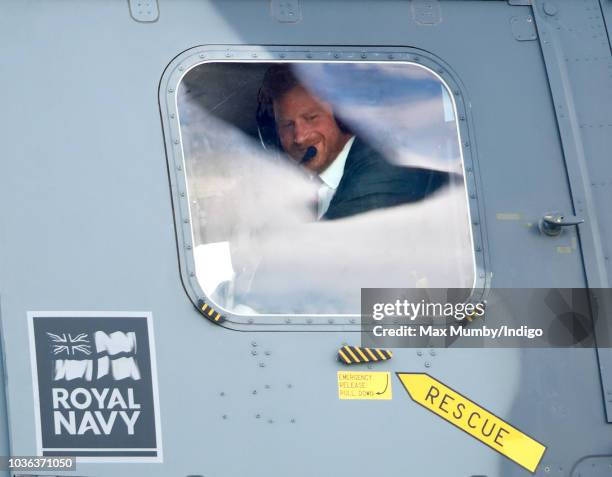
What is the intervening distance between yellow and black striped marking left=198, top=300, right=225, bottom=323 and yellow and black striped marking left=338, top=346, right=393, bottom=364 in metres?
0.41

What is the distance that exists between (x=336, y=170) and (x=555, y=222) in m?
0.79

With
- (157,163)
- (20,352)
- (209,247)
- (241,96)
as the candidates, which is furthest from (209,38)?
(20,352)

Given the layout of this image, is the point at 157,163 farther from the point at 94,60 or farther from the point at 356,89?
the point at 356,89

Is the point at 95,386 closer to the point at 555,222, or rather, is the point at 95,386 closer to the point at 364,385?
the point at 364,385

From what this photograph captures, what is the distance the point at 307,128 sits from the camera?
3889 mm

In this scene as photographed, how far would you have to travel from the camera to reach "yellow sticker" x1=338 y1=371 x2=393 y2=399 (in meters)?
3.58

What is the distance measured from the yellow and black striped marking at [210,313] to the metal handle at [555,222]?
1180 millimetres

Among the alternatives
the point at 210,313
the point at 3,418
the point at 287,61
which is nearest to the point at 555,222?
the point at 287,61

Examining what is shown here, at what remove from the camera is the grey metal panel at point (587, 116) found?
12.5ft

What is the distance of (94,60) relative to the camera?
12.3ft

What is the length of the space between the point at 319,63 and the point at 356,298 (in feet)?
2.86

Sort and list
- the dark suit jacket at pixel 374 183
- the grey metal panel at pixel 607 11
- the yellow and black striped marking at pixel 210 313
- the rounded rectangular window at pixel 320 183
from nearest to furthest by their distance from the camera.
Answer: the yellow and black striped marking at pixel 210 313 → the rounded rectangular window at pixel 320 183 → the dark suit jacket at pixel 374 183 → the grey metal panel at pixel 607 11

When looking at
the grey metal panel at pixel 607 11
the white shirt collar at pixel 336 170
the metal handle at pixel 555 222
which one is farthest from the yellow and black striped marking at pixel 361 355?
the grey metal panel at pixel 607 11

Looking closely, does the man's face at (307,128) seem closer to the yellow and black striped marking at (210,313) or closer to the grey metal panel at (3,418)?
the yellow and black striped marking at (210,313)
